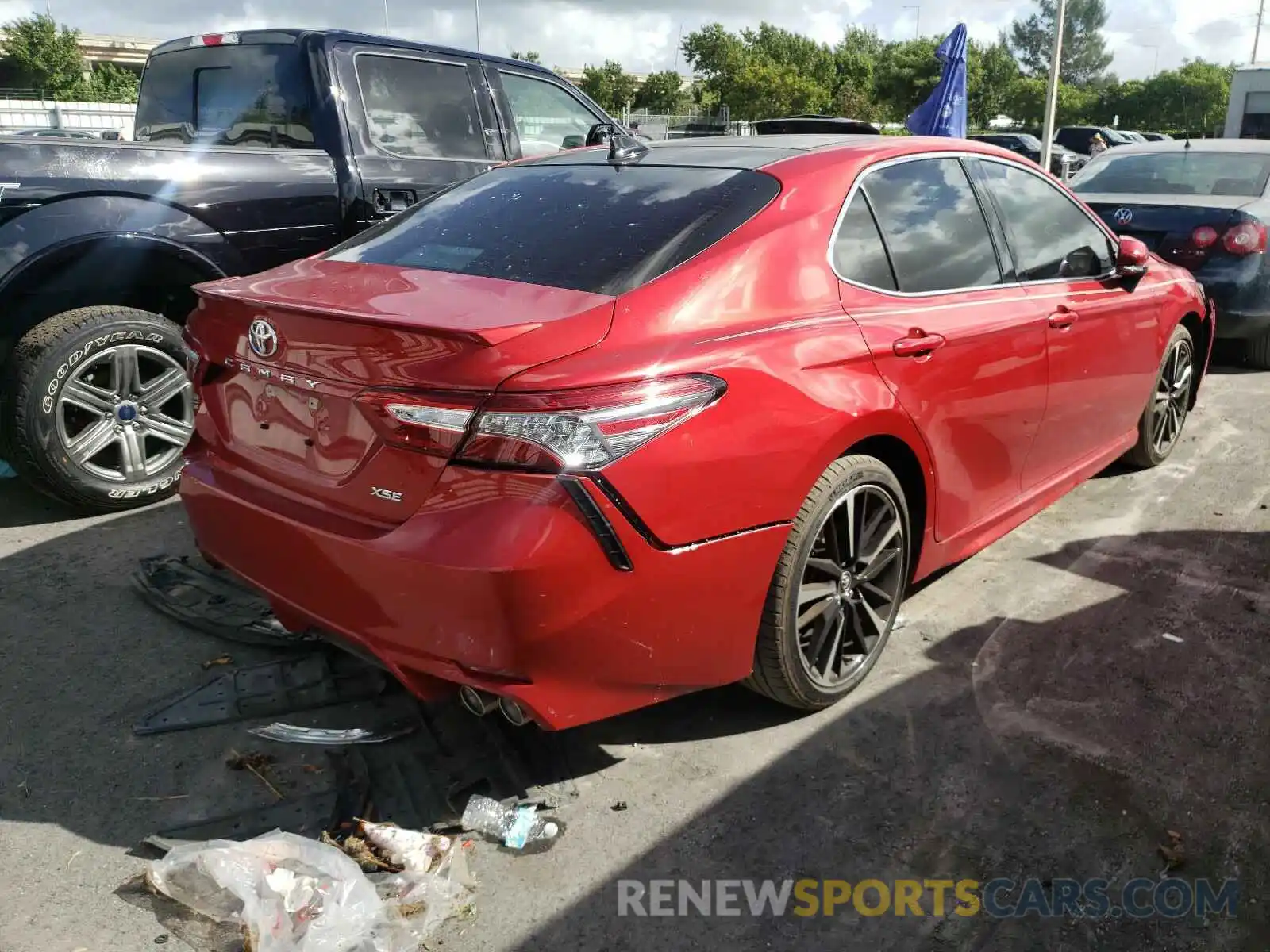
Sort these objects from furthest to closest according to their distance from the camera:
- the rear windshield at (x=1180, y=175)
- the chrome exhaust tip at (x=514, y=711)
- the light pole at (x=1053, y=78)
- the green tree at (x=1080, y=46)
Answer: the green tree at (x=1080, y=46)
the light pole at (x=1053, y=78)
the rear windshield at (x=1180, y=175)
the chrome exhaust tip at (x=514, y=711)

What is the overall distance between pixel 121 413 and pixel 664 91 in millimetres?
76304

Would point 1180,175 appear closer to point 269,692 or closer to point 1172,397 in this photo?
point 1172,397

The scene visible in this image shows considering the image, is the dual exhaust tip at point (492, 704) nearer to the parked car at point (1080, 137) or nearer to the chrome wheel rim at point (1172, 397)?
the chrome wheel rim at point (1172, 397)

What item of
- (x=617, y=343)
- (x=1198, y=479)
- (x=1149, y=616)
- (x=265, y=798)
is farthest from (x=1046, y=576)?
(x=265, y=798)

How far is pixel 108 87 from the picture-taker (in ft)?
185

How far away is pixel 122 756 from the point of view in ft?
9.68

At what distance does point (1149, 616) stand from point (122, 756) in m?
3.44

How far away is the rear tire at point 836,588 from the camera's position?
9.34ft

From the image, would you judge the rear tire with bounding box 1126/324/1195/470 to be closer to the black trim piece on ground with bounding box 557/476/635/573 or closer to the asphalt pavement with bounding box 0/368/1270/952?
the asphalt pavement with bounding box 0/368/1270/952

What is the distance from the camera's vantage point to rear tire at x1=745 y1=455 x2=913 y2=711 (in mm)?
2848

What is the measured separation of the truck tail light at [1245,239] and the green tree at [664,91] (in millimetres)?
71090

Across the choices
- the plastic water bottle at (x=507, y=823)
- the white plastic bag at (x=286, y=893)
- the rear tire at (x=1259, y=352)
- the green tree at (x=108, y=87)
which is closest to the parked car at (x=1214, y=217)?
the rear tire at (x=1259, y=352)

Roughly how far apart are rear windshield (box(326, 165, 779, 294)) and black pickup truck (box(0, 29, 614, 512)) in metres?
1.56

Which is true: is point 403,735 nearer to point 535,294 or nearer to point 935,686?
point 535,294
